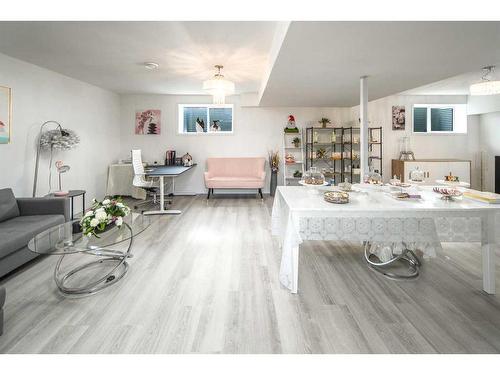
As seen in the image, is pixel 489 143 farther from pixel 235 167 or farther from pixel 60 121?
pixel 60 121

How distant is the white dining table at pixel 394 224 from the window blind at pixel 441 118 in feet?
18.9

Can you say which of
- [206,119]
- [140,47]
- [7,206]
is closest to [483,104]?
[206,119]

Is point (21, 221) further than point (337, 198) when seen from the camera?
Yes

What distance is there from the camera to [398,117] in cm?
701

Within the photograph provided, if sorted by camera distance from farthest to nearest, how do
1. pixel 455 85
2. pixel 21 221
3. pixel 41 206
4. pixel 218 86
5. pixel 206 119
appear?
pixel 206 119 < pixel 455 85 < pixel 218 86 < pixel 41 206 < pixel 21 221

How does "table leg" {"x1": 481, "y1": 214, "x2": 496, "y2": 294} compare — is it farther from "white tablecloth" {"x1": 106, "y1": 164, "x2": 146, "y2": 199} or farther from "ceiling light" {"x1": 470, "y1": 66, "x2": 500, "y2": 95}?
"white tablecloth" {"x1": 106, "y1": 164, "x2": 146, "y2": 199}

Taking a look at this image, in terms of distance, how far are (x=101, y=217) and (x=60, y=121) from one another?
3268 millimetres

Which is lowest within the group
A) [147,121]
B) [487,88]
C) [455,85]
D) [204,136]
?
[204,136]

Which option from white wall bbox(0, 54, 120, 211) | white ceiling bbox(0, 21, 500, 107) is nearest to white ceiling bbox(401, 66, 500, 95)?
white ceiling bbox(0, 21, 500, 107)

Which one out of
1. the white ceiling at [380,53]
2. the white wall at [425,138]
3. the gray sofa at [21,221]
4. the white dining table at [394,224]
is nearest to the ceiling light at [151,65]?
the white ceiling at [380,53]

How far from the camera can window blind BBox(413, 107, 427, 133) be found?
23.3 ft

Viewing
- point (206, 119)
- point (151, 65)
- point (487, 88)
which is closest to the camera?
point (487, 88)

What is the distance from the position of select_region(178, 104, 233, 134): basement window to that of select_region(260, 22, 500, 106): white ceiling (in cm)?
270
